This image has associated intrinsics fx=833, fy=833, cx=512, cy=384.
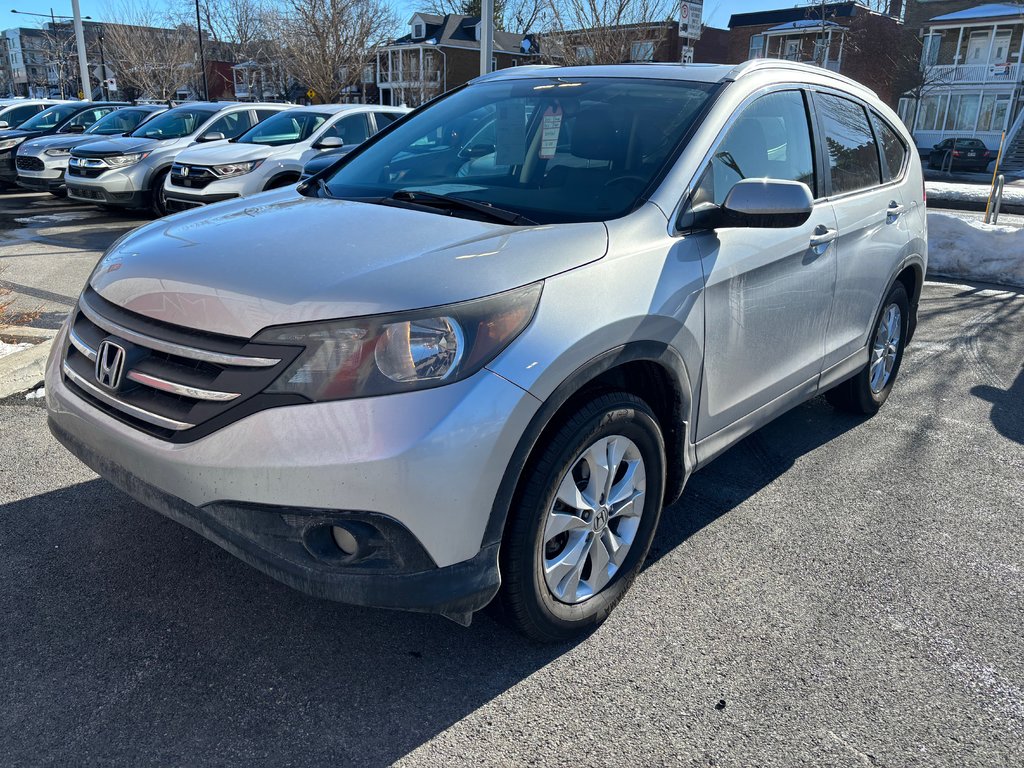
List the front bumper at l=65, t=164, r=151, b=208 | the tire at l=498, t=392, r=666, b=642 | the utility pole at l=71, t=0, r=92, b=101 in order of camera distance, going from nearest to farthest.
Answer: the tire at l=498, t=392, r=666, b=642
the front bumper at l=65, t=164, r=151, b=208
the utility pole at l=71, t=0, r=92, b=101

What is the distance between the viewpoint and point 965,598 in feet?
10.5

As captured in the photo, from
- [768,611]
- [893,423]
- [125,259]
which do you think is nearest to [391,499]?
[125,259]

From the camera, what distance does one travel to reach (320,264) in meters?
2.46

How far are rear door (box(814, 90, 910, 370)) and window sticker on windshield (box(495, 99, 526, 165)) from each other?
4.62 ft

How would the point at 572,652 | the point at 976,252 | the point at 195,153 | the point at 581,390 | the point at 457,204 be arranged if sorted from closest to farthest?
the point at 581,390, the point at 572,652, the point at 457,204, the point at 976,252, the point at 195,153

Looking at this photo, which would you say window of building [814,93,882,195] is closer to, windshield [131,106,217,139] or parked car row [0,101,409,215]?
parked car row [0,101,409,215]

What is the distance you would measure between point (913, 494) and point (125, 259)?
364 centimetres

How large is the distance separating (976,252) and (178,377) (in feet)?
31.8

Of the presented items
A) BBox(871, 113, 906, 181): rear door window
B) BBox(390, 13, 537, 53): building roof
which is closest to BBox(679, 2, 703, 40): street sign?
BBox(871, 113, 906, 181): rear door window

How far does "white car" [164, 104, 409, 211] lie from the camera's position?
10891 mm

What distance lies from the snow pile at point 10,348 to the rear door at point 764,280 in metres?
4.31

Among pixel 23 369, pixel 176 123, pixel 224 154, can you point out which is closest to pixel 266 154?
pixel 224 154

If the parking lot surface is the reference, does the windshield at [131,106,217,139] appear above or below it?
above

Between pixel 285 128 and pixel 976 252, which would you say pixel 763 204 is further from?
pixel 285 128
